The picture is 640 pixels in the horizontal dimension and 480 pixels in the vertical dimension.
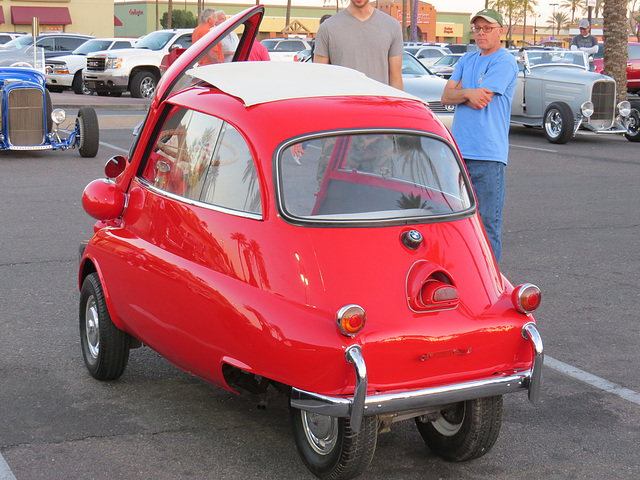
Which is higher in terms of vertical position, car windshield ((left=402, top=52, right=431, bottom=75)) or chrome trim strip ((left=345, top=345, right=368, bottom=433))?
car windshield ((left=402, top=52, right=431, bottom=75))

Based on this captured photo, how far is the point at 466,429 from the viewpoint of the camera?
3.75 meters

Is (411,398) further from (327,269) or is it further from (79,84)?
(79,84)

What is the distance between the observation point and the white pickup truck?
78.4ft

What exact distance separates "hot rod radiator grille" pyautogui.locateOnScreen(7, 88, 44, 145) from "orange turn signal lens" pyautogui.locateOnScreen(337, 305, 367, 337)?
1029 centimetres

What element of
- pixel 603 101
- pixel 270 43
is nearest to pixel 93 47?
pixel 270 43

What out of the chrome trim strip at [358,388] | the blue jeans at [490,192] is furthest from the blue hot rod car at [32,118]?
the chrome trim strip at [358,388]

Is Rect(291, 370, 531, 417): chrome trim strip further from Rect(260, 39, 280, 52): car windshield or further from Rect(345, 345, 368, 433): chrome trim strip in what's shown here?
Rect(260, 39, 280, 52): car windshield

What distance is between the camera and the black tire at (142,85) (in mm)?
24000

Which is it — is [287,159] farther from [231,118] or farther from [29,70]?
[29,70]

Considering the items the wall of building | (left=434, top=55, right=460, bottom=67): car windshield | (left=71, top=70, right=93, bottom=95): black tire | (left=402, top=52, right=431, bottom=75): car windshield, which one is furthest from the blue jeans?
the wall of building

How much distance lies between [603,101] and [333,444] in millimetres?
14947

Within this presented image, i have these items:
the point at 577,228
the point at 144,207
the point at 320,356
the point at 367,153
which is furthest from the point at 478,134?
the point at 577,228

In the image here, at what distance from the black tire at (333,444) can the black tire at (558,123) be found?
45.0ft

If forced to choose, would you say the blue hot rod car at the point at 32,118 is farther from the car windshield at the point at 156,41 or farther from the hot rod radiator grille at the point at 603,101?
the car windshield at the point at 156,41
